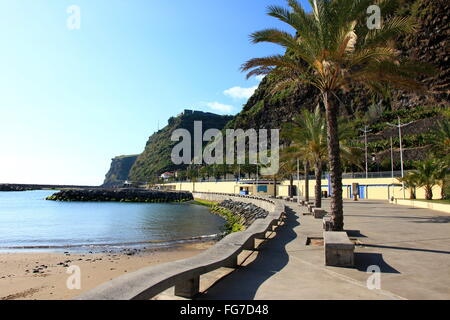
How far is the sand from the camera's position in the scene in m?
9.41

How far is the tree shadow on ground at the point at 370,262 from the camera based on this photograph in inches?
243

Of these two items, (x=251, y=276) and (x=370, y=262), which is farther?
(x=370, y=262)

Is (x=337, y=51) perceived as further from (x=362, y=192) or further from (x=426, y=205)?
(x=362, y=192)

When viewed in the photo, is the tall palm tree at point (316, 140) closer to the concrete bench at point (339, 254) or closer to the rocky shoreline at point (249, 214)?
the rocky shoreline at point (249, 214)

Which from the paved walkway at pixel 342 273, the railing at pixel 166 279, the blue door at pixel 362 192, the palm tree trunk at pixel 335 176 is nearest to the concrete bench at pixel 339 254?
the paved walkway at pixel 342 273

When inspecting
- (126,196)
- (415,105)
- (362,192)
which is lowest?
(126,196)

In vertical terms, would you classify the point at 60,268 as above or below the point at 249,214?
Result: below

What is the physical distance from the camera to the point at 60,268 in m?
12.3

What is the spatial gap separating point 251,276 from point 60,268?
9796 millimetres

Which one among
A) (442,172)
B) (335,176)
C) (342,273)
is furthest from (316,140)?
(342,273)

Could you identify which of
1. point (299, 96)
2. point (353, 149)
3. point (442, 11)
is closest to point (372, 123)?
point (442, 11)

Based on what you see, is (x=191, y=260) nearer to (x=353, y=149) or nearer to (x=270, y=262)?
(x=270, y=262)

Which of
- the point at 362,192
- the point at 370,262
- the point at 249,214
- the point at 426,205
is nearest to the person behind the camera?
the point at 370,262

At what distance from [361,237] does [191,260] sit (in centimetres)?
685
